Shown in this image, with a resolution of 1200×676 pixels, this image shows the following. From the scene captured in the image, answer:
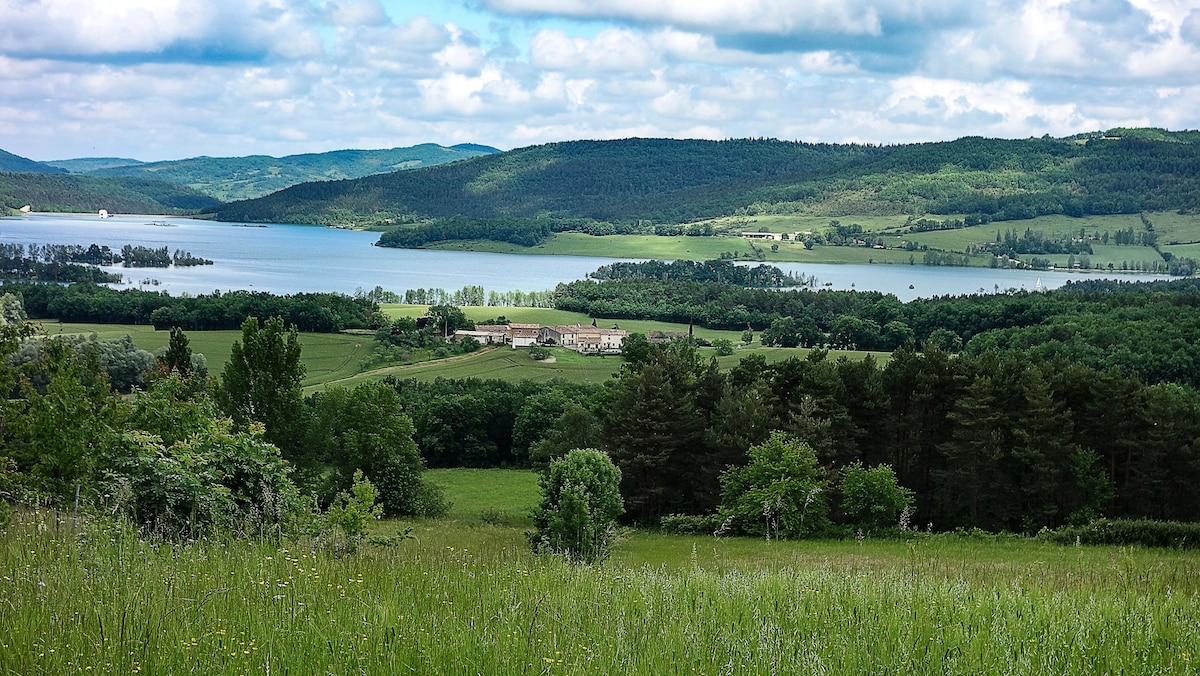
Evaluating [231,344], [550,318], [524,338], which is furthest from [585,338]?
[231,344]

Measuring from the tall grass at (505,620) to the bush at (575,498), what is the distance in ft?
41.1

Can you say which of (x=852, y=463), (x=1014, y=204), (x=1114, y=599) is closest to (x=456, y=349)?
(x=852, y=463)

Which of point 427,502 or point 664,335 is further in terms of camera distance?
point 664,335

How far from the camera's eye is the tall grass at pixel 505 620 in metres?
4.04

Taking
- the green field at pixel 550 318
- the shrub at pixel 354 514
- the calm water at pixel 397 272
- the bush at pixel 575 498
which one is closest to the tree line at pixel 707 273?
the calm water at pixel 397 272

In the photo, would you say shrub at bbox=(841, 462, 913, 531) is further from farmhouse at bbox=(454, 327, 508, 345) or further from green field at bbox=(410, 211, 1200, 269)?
green field at bbox=(410, 211, 1200, 269)

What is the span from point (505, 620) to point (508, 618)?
7 centimetres

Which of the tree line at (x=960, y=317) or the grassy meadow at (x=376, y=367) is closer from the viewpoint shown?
the tree line at (x=960, y=317)

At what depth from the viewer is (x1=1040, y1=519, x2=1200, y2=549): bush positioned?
20.0 metres

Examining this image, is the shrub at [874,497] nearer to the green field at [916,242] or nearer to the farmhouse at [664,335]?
the farmhouse at [664,335]

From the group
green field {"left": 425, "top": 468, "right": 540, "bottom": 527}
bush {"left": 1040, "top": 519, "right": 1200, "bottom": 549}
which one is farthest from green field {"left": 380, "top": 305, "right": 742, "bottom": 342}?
bush {"left": 1040, "top": 519, "right": 1200, "bottom": 549}

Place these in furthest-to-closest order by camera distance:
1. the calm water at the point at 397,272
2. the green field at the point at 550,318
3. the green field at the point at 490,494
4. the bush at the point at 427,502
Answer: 1. the calm water at the point at 397,272
2. the green field at the point at 550,318
3. the green field at the point at 490,494
4. the bush at the point at 427,502

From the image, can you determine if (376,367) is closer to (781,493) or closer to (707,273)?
(781,493)

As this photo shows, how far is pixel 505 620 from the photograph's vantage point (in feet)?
15.1
